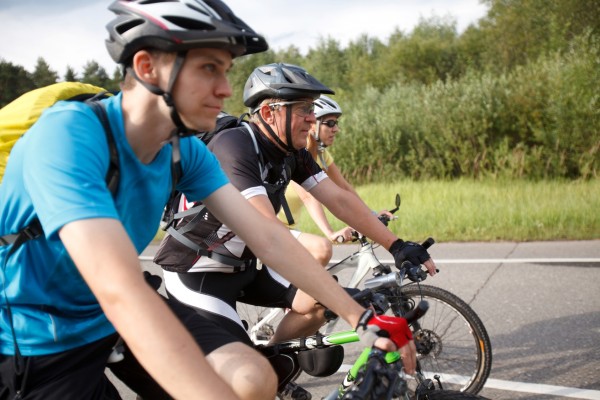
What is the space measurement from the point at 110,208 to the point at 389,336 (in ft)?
2.93

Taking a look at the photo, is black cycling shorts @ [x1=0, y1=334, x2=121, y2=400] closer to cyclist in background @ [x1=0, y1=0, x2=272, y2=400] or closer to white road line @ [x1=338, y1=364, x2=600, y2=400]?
cyclist in background @ [x1=0, y1=0, x2=272, y2=400]

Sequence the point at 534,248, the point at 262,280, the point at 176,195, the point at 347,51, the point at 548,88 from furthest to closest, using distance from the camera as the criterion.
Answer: the point at 347,51 < the point at 548,88 < the point at 534,248 < the point at 262,280 < the point at 176,195

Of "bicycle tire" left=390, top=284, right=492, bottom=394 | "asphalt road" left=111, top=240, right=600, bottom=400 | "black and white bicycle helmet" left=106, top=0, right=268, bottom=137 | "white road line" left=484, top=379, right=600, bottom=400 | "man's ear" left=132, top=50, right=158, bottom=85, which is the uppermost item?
"black and white bicycle helmet" left=106, top=0, right=268, bottom=137

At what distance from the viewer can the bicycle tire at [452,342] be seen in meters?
3.86

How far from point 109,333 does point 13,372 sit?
0.34 metres

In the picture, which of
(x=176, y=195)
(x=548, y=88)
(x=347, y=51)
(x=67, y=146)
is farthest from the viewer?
(x=347, y=51)

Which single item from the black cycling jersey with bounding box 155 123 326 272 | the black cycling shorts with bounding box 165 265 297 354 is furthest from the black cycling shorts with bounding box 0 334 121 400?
the black cycling jersey with bounding box 155 123 326 272

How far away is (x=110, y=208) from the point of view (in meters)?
1.43

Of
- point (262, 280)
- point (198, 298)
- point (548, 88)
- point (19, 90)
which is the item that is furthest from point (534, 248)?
point (19, 90)

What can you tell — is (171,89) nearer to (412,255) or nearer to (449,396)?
(449,396)

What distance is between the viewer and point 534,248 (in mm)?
7570

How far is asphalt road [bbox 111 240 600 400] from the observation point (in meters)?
4.07

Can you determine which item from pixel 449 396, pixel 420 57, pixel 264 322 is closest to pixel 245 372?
pixel 449 396

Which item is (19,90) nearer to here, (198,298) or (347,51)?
(347,51)
